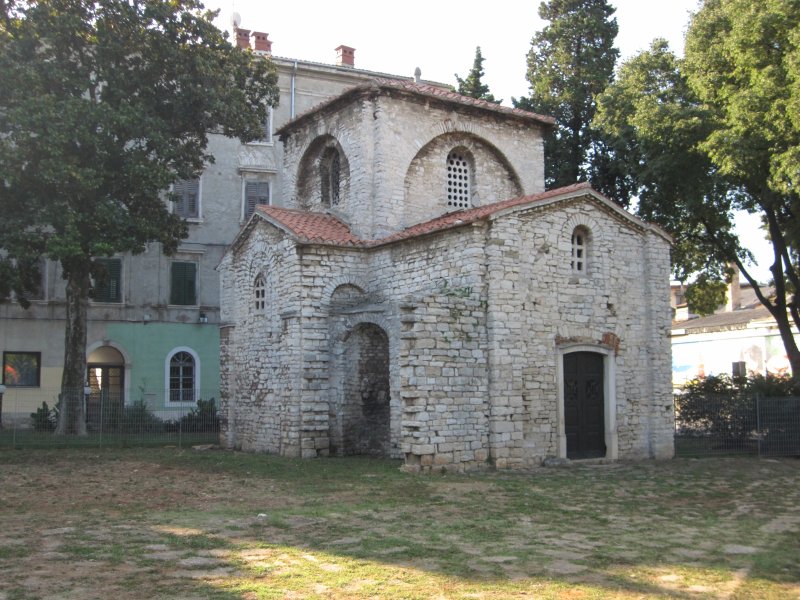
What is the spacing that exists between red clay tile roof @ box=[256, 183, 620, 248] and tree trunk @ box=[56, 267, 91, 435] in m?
5.79

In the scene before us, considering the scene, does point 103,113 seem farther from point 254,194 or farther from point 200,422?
point 254,194

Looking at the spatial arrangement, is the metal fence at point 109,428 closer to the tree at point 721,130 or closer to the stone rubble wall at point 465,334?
the stone rubble wall at point 465,334

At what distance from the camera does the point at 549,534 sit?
9164mm

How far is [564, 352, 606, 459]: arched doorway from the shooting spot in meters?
16.7

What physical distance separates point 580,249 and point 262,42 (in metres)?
19.2

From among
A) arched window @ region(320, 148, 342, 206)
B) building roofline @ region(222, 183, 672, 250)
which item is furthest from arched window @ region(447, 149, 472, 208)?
arched window @ region(320, 148, 342, 206)

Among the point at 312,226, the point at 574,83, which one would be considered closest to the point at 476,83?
the point at 574,83

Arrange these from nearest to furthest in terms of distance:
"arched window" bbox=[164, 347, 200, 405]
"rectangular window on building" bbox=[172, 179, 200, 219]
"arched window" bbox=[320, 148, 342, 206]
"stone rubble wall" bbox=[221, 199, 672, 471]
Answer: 1. "stone rubble wall" bbox=[221, 199, 672, 471]
2. "arched window" bbox=[320, 148, 342, 206]
3. "arched window" bbox=[164, 347, 200, 405]
4. "rectangular window on building" bbox=[172, 179, 200, 219]

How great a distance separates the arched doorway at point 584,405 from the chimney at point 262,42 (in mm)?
20157

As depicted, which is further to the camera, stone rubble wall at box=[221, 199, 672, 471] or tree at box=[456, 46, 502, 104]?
tree at box=[456, 46, 502, 104]

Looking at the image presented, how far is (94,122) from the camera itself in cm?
1894

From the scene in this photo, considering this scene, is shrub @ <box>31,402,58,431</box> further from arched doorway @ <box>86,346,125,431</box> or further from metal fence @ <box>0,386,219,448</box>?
arched doorway @ <box>86,346,125,431</box>

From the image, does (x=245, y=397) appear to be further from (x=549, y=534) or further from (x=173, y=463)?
(x=549, y=534)

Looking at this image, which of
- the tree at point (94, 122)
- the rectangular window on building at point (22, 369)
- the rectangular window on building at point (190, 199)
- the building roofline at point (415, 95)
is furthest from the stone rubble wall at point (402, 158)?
the rectangular window on building at point (22, 369)
